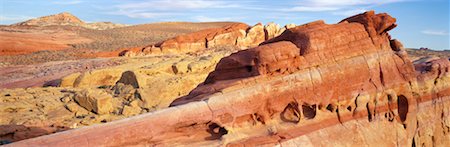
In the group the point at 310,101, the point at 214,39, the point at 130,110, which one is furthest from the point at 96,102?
the point at 214,39

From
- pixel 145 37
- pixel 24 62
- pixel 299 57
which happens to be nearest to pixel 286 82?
pixel 299 57

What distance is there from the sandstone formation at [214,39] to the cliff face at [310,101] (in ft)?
86.9

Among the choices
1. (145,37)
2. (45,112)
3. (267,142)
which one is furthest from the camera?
(145,37)

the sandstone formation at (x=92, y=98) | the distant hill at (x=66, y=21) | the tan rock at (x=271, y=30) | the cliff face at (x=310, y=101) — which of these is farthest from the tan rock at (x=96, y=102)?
the distant hill at (x=66, y=21)

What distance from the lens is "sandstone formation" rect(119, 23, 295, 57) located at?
35.5 metres

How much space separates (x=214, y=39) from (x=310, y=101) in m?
30.2

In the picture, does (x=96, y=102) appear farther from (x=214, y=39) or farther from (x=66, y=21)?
(x=66, y=21)

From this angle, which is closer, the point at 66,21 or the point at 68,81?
the point at 68,81

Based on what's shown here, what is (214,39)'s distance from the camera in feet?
125

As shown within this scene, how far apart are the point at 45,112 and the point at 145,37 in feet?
135

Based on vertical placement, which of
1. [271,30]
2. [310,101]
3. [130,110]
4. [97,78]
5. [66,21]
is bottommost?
[130,110]

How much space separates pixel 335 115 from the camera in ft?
27.4

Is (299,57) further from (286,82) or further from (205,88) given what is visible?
(205,88)

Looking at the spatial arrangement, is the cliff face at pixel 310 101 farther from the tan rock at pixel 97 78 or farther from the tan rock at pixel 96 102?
the tan rock at pixel 97 78
